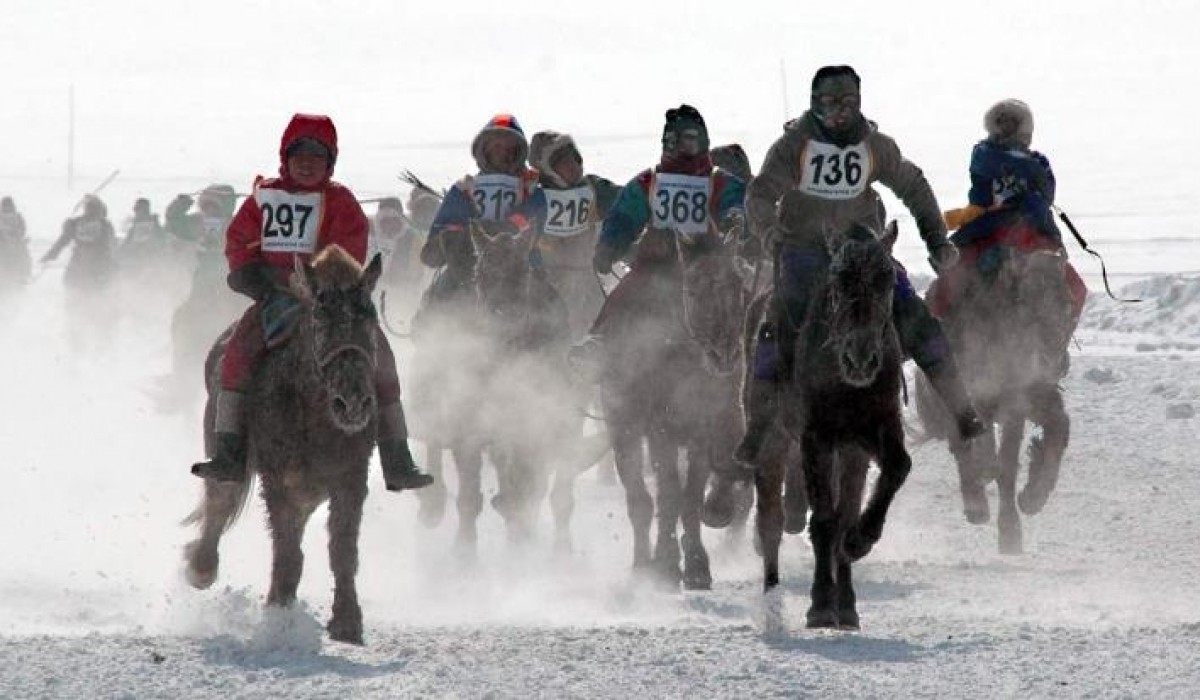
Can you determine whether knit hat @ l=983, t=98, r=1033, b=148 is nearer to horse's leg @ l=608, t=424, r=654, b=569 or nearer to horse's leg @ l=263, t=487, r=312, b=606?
horse's leg @ l=608, t=424, r=654, b=569

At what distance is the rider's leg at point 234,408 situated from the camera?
11.5 metres

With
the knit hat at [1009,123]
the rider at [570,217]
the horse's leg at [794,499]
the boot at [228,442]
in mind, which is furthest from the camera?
the rider at [570,217]

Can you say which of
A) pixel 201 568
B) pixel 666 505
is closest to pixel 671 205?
pixel 666 505

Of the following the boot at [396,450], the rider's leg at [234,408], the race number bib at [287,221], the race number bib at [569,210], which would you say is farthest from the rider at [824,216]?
the race number bib at [569,210]

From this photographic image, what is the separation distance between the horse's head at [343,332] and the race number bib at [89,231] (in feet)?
88.3

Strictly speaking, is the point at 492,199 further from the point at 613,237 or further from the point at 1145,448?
the point at 1145,448

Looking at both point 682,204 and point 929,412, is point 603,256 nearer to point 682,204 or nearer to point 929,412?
point 682,204

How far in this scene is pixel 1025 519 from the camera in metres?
18.8

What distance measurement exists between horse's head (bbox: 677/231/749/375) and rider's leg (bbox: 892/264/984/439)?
7.84 feet

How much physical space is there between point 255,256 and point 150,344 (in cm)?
2892

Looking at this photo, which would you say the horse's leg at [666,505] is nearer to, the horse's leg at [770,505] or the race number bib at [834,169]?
the horse's leg at [770,505]

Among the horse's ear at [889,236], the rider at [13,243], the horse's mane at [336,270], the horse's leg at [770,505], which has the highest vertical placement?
the rider at [13,243]

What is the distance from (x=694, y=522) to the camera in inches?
583

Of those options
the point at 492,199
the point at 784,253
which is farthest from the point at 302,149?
the point at 492,199
